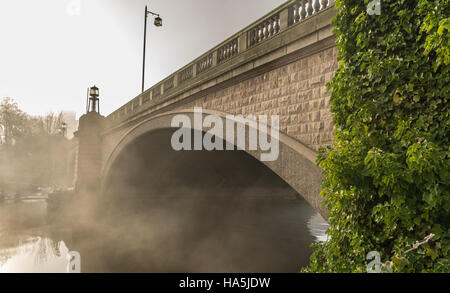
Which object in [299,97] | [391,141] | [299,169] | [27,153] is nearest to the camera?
[391,141]

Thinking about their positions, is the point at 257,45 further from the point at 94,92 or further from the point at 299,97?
the point at 94,92

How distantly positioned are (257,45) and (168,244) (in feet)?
37.4

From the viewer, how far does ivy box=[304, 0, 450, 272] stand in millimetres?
2893

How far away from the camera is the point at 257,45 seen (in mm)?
6676

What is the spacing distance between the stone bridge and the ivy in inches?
42.6

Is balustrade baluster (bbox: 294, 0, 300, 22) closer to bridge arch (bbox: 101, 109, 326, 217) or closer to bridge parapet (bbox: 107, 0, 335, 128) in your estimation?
bridge parapet (bbox: 107, 0, 335, 128)

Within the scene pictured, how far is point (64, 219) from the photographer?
1914cm
